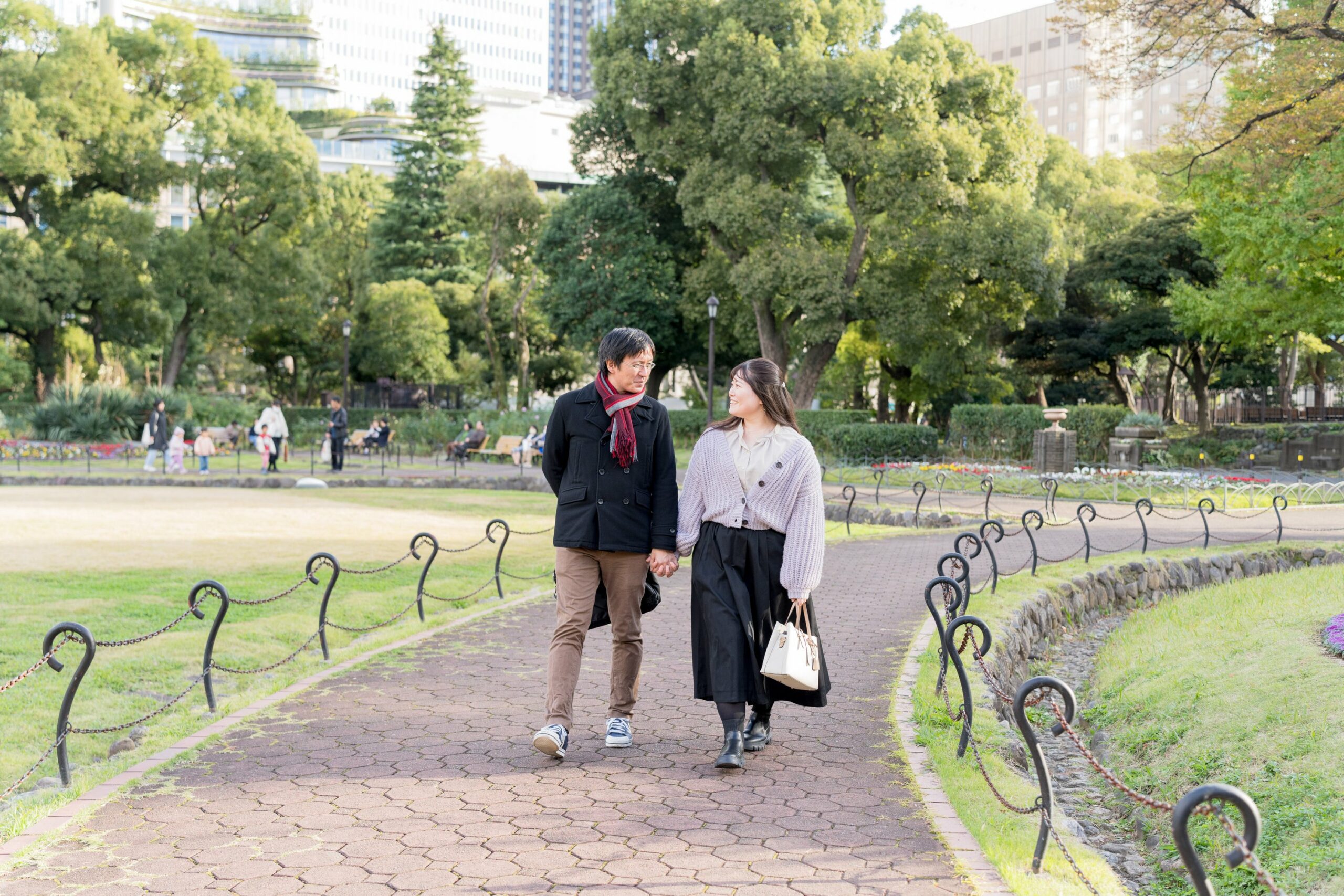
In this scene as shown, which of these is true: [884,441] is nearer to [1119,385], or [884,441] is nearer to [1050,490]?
[1050,490]

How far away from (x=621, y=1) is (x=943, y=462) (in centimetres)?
1510

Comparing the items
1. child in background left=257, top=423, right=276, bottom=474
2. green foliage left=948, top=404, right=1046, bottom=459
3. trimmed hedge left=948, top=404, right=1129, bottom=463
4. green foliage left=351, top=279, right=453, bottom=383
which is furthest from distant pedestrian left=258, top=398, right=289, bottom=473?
trimmed hedge left=948, top=404, right=1129, bottom=463

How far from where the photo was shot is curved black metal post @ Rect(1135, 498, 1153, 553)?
42.6ft

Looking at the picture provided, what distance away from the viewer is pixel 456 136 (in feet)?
169

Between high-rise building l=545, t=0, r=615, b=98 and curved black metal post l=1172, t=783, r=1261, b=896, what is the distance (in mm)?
175543

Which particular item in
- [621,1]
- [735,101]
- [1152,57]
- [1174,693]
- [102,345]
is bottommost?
[1174,693]

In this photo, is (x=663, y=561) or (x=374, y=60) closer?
(x=663, y=561)

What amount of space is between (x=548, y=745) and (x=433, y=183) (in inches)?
1837

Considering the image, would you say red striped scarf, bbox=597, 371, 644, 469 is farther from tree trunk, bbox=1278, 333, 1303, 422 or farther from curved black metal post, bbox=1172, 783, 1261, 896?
tree trunk, bbox=1278, 333, 1303, 422

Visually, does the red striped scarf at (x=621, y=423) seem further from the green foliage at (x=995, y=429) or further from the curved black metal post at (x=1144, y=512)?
the green foliage at (x=995, y=429)

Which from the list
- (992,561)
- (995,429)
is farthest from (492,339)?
(992,561)

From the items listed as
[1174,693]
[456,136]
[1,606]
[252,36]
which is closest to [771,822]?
[1174,693]

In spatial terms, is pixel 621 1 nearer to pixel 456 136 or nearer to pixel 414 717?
pixel 456 136

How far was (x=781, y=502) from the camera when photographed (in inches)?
192
